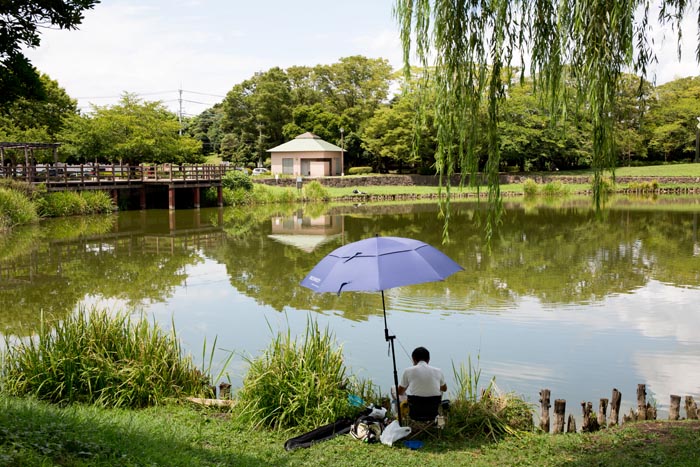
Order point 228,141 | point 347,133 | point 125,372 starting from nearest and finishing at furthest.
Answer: point 125,372 < point 347,133 < point 228,141

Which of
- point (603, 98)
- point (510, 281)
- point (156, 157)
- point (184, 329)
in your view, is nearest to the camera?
point (603, 98)

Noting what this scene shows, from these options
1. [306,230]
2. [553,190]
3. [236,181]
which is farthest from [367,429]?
[553,190]

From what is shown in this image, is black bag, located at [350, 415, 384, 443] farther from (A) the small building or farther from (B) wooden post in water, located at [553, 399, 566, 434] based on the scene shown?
(A) the small building

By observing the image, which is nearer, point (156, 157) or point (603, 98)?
point (603, 98)

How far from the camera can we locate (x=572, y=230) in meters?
23.3

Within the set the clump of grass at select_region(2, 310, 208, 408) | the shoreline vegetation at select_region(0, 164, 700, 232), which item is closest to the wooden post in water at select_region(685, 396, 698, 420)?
the clump of grass at select_region(2, 310, 208, 408)

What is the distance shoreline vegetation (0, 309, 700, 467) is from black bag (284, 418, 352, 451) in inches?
3.2

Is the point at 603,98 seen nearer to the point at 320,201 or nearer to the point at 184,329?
the point at 184,329

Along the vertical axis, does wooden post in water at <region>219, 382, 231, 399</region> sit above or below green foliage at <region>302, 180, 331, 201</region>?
below

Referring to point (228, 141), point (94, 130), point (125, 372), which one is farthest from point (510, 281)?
point (228, 141)

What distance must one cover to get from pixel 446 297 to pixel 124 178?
27.5 m

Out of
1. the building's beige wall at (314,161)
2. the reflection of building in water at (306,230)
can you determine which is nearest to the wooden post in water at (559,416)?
the reflection of building in water at (306,230)

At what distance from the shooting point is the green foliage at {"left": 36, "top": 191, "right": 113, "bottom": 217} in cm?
2836

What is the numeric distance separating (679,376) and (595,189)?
12.5 ft
